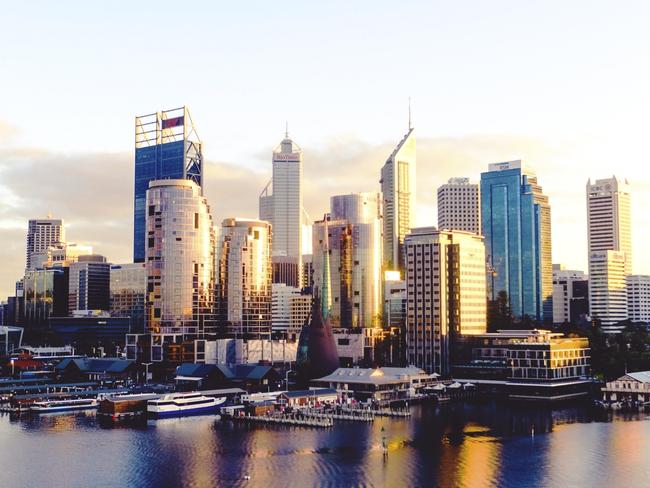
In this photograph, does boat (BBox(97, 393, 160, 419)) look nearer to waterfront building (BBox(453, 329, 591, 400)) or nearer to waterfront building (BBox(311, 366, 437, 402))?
waterfront building (BBox(311, 366, 437, 402))

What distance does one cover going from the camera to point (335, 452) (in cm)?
10394

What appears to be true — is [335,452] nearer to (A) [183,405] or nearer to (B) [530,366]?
(A) [183,405]

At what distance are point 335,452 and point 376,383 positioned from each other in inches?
2202

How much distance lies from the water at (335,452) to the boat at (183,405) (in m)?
3.85

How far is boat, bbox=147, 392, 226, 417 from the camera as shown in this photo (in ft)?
454

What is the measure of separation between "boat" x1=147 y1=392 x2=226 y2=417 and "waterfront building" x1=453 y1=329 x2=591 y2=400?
5832 centimetres

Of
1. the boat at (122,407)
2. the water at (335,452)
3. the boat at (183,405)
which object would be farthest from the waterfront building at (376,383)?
the boat at (122,407)

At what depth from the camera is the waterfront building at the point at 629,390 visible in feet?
509

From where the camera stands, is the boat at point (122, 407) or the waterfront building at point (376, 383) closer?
the boat at point (122, 407)

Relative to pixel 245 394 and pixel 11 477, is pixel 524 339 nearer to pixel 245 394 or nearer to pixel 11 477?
pixel 245 394

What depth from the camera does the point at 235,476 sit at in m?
90.5

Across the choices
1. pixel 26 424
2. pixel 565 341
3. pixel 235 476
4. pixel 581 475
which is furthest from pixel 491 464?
pixel 565 341

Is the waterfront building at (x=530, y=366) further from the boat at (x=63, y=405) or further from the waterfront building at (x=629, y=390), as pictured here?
the boat at (x=63, y=405)

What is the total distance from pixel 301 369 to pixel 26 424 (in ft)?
212
